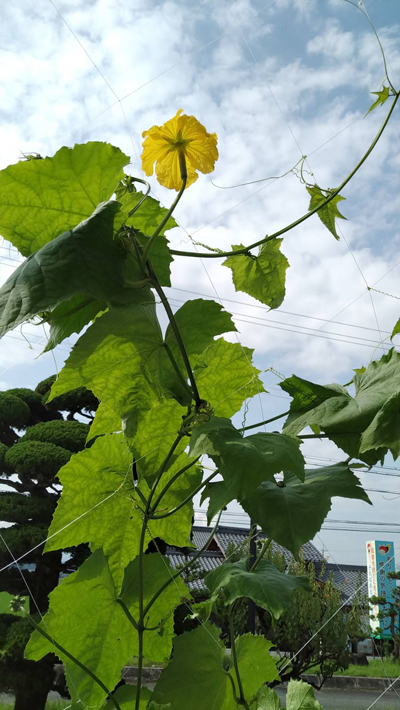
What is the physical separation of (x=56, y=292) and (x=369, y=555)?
36.3ft

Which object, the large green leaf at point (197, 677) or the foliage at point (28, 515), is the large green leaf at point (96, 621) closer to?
the large green leaf at point (197, 677)

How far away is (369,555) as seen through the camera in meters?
10.2

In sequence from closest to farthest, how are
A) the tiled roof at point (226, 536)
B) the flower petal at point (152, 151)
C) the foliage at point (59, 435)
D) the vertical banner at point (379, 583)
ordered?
the flower petal at point (152, 151), the foliage at point (59, 435), the vertical banner at point (379, 583), the tiled roof at point (226, 536)

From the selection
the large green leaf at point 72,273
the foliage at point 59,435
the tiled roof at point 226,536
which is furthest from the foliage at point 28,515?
the tiled roof at point 226,536

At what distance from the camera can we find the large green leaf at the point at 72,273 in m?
0.20

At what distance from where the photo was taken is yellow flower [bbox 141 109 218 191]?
0.29 meters

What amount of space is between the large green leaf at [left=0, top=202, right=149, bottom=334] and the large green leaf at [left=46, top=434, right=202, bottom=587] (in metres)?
0.16

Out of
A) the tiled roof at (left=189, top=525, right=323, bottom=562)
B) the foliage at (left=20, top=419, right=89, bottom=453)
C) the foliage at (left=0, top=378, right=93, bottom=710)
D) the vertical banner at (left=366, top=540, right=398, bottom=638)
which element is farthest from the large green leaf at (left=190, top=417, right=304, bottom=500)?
the tiled roof at (left=189, top=525, right=323, bottom=562)

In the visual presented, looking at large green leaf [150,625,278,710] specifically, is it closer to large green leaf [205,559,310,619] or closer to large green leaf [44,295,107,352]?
large green leaf [205,559,310,619]

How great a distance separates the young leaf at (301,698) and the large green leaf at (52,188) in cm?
39

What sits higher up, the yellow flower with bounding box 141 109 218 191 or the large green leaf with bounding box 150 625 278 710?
the yellow flower with bounding box 141 109 218 191

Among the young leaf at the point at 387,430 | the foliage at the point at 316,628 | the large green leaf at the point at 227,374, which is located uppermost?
the large green leaf at the point at 227,374

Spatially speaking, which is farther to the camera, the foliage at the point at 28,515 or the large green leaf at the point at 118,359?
the foliage at the point at 28,515

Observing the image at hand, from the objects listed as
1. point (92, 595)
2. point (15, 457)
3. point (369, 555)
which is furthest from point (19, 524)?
point (369, 555)
